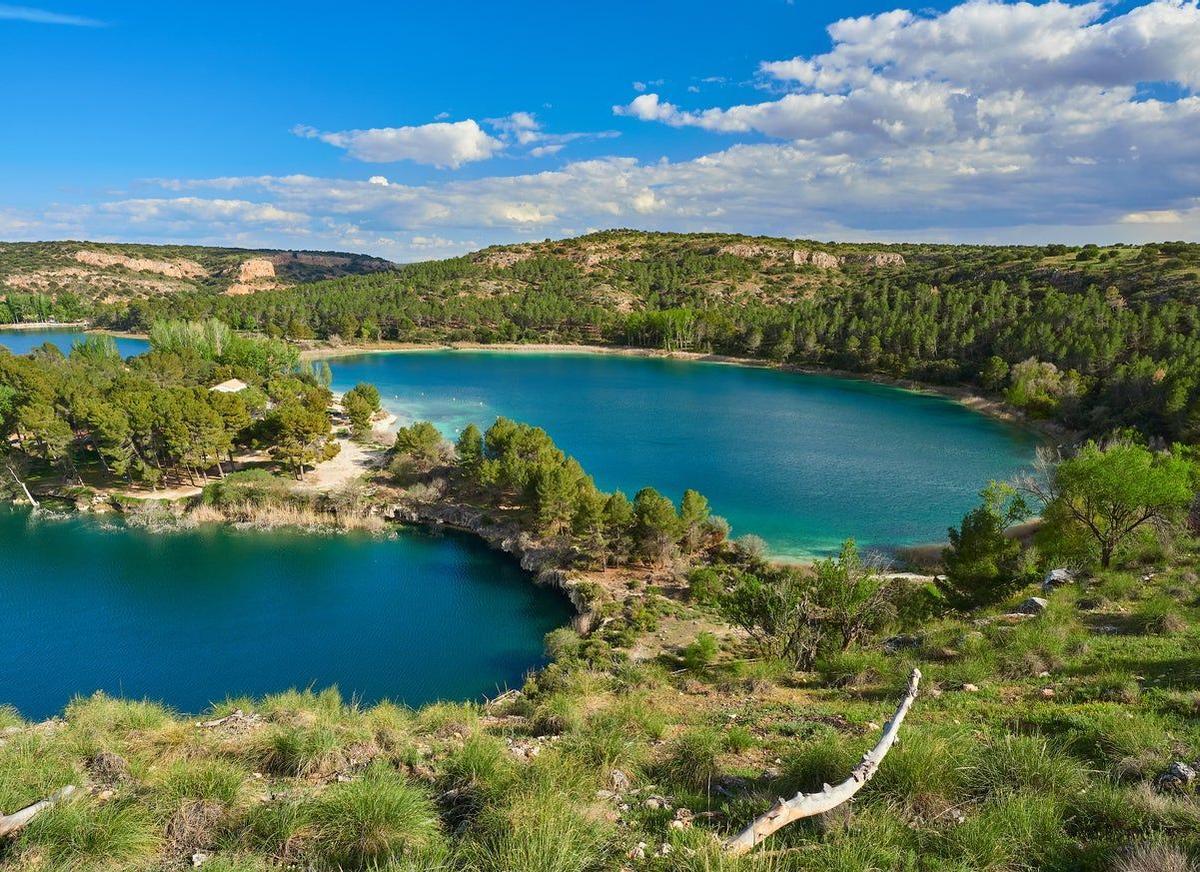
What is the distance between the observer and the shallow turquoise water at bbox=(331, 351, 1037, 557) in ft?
127

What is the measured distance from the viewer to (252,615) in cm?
2631

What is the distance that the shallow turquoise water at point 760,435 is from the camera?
127 feet

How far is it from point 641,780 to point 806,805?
2.51m

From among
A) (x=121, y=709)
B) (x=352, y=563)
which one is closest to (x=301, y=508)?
(x=352, y=563)

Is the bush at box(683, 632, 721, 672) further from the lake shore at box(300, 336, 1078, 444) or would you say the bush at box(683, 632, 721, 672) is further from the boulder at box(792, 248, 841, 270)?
the boulder at box(792, 248, 841, 270)

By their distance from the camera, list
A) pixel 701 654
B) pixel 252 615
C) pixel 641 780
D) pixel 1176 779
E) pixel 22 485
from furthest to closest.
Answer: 1. pixel 22 485
2. pixel 252 615
3. pixel 701 654
4. pixel 641 780
5. pixel 1176 779

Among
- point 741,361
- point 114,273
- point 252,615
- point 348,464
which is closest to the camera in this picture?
point 252,615

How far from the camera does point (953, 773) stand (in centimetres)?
678

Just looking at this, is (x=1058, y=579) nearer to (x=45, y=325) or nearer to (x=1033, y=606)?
(x=1033, y=606)

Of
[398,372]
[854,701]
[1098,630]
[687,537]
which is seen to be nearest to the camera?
[854,701]

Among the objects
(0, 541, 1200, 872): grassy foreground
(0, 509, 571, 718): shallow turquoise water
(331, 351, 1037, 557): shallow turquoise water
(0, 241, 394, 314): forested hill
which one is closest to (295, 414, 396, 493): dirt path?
(0, 509, 571, 718): shallow turquoise water

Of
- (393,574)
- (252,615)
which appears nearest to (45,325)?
(252,615)

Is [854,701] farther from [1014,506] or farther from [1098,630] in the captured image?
[1014,506]

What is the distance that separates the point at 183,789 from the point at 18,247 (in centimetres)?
24696
